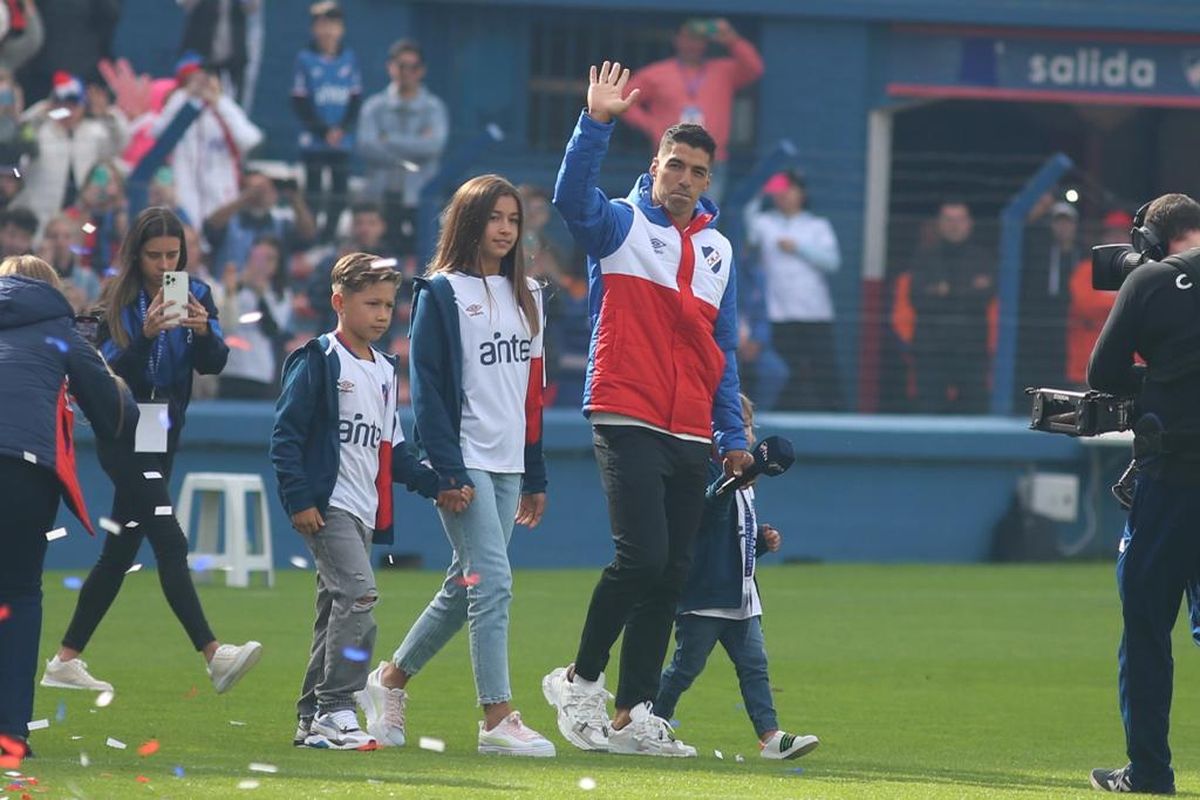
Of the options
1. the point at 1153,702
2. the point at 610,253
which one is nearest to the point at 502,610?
the point at 610,253

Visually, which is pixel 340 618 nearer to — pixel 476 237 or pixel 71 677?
pixel 476 237

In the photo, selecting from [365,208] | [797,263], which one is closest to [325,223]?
[365,208]

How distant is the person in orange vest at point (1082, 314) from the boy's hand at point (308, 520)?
434 inches

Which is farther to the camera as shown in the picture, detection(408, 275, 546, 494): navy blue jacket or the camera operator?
detection(408, 275, 546, 494): navy blue jacket

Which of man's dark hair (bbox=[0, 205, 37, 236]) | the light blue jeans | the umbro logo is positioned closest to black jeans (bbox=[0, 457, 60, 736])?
the light blue jeans

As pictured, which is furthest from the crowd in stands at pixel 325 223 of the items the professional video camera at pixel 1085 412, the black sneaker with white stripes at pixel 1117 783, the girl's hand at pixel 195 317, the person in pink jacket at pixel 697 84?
the black sneaker with white stripes at pixel 1117 783

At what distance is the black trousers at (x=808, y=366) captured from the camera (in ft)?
57.6

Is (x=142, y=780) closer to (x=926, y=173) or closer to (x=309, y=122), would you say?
(x=309, y=122)

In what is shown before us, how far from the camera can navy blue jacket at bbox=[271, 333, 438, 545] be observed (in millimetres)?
8031

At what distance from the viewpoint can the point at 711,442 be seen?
27.4 ft

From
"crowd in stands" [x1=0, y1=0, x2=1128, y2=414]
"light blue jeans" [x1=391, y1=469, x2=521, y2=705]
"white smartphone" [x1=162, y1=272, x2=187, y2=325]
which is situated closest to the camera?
"light blue jeans" [x1=391, y1=469, x2=521, y2=705]

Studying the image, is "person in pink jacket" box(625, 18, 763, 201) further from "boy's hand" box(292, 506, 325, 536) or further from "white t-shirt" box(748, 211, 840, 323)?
"boy's hand" box(292, 506, 325, 536)

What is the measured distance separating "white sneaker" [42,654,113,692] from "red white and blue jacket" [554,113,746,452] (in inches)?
108

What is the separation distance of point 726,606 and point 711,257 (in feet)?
4.28
